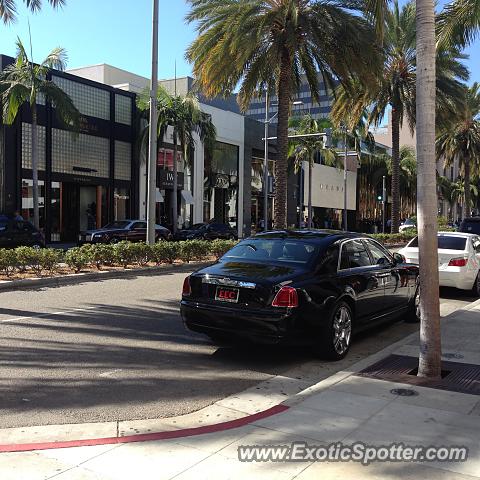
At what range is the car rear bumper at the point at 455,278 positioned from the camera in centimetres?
1223

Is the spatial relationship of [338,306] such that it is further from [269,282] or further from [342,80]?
[342,80]

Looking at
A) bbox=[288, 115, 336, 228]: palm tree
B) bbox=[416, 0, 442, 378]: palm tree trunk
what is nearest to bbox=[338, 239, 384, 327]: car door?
bbox=[416, 0, 442, 378]: palm tree trunk

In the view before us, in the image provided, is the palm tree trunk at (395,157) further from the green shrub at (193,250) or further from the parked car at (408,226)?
the green shrub at (193,250)

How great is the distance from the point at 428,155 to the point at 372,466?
3513mm

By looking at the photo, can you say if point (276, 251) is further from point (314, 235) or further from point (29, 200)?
point (29, 200)

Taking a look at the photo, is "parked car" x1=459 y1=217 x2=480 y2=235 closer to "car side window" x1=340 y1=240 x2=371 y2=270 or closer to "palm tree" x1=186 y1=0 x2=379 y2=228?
"palm tree" x1=186 y1=0 x2=379 y2=228

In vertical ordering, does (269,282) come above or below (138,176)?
below

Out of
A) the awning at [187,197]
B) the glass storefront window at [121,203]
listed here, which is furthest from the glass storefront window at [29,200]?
the awning at [187,197]

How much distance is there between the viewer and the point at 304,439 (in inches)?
164

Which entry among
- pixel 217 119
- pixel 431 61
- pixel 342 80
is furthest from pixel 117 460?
pixel 217 119

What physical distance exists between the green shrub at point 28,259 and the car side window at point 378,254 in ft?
29.3

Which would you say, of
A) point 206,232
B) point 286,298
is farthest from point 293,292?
point 206,232

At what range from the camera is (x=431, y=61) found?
6004mm

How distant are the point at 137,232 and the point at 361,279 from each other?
1878 cm
